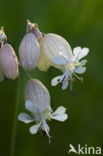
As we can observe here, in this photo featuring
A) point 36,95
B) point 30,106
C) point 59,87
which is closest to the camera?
point 30,106

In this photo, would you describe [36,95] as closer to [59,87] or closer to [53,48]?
[53,48]

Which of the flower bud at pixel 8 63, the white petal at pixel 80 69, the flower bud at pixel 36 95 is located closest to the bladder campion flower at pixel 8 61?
the flower bud at pixel 8 63

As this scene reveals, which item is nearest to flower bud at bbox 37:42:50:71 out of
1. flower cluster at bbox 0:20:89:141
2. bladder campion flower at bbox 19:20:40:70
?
flower cluster at bbox 0:20:89:141

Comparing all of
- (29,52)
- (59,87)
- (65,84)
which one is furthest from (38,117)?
(59,87)

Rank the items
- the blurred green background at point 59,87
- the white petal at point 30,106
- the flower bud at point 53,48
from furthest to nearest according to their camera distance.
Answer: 1. the blurred green background at point 59,87
2. the flower bud at point 53,48
3. the white petal at point 30,106

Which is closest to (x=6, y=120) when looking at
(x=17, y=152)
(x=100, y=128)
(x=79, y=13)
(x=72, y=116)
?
(x=17, y=152)

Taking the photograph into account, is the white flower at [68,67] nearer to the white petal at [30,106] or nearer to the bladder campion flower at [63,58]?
the bladder campion flower at [63,58]

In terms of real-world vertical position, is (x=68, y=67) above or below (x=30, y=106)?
above

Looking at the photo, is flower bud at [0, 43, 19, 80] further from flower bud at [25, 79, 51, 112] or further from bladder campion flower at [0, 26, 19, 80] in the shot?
flower bud at [25, 79, 51, 112]
